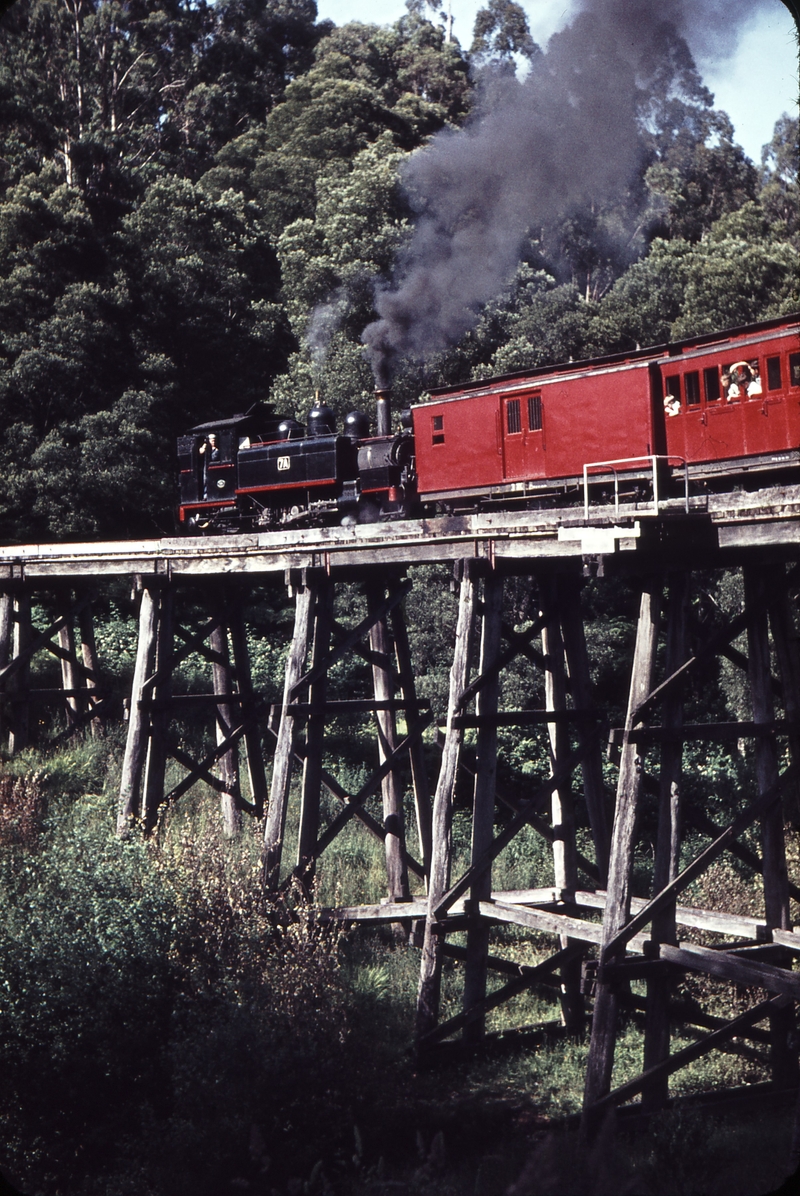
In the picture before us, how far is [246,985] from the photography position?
9.39m

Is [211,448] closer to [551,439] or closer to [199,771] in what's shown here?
[199,771]

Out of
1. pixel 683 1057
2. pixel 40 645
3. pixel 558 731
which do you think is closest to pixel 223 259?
pixel 40 645

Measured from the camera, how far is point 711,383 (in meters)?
12.2

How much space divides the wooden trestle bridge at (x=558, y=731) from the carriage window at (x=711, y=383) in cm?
239

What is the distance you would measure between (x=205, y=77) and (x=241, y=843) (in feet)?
136

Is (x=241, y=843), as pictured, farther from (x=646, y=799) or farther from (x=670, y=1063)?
(x=646, y=799)

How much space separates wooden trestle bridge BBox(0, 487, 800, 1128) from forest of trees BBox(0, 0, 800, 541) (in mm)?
12268

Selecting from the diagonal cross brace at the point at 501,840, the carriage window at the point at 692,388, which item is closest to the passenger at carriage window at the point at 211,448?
the carriage window at the point at 692,388

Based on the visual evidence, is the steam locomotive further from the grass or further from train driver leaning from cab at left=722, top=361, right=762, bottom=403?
the grass

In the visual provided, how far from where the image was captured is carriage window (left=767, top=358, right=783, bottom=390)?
1156cm

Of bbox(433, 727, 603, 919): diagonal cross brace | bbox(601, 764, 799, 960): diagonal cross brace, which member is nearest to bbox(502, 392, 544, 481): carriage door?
bbox(433, 727, 603, 919): diagonal cross brace

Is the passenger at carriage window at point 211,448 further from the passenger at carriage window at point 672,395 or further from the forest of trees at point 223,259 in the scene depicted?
the passenger at carriage window at point 672,395

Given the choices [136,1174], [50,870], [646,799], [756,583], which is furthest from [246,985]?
[646,799]

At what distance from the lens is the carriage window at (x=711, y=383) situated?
12188mm
